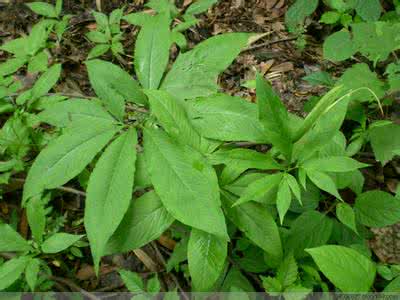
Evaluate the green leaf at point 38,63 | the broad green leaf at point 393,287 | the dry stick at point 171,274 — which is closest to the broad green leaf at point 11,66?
the green leaf at point 38,63

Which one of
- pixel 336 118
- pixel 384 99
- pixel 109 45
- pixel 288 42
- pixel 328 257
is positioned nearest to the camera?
pixel 328 257

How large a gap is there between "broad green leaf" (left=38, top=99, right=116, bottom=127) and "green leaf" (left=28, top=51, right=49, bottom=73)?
0.84m

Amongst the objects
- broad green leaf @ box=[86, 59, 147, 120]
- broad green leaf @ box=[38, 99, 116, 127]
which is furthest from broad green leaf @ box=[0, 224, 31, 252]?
broad green leaf @ box=[86, 59, 147, 120]

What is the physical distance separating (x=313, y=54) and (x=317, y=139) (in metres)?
1.73

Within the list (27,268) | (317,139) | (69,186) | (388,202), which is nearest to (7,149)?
(69,186)

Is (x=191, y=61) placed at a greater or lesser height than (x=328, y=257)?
greater

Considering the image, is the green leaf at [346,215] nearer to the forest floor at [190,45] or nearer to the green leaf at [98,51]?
the forest floor at [190,45]

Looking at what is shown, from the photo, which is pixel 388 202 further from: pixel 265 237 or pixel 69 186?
pixel 69 186

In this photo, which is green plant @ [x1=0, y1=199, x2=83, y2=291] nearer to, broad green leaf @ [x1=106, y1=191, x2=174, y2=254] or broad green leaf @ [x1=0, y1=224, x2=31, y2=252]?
broad green leaf @ [x1=0, y1=224, x2=31, y2=252]

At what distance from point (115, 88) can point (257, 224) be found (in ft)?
2.56

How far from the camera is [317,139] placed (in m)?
1.48

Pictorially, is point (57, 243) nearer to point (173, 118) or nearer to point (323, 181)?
point (173, 118)

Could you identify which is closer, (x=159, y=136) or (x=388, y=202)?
(x=159, y=136)

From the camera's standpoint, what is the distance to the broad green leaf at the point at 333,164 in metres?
1.43
